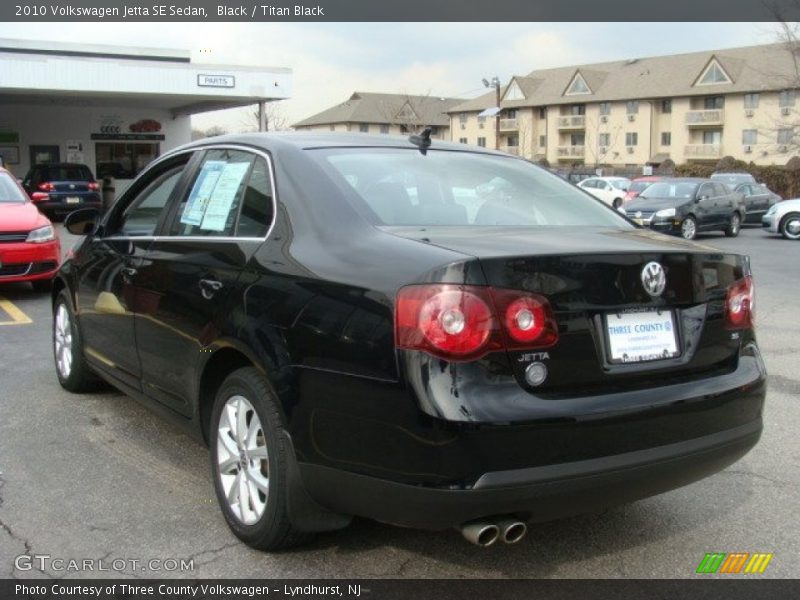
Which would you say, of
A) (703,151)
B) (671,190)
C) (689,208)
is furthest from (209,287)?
(703,151)

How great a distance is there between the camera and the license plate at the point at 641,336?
276cm

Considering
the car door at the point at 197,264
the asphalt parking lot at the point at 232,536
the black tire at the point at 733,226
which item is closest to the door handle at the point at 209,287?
the car door at the point at 197,264

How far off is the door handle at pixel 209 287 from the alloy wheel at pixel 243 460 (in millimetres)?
458

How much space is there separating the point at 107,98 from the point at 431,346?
32.3 m

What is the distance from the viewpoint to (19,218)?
930cm

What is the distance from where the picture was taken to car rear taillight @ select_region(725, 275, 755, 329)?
10.3ft

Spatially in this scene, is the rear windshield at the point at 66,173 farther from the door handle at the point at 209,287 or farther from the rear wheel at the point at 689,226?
the door handle at the point at 209,287

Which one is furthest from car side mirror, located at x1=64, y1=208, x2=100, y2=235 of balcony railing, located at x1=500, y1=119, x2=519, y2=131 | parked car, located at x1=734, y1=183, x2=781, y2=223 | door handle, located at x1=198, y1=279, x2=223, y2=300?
balcony railing, located at x1=500, y1=119, x2=519, y2=131

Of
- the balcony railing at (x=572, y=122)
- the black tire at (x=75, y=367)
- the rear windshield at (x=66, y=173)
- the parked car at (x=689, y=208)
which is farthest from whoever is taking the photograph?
the balcony railing at (x=572, y=122)

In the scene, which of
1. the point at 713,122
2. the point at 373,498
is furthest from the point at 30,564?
the point at 713,122

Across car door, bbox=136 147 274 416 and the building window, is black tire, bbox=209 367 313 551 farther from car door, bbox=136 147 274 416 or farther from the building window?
the building window

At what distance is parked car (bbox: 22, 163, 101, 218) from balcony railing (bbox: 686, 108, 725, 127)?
56014 millimetres

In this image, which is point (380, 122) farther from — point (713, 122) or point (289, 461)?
point (289, 461)

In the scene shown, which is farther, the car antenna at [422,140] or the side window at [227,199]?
the car antenna at [422,140]
